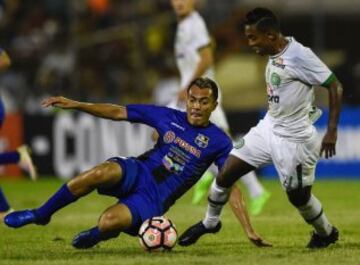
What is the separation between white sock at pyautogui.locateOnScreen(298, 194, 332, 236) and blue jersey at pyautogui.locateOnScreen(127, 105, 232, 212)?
0.81m

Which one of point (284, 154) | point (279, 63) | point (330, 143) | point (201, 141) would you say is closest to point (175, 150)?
point (201, 141)

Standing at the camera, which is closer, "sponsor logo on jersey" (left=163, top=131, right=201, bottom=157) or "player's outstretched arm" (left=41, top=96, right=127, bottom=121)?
"player's outstretched arm" (left=41, top=96, right=127, bottom=121)

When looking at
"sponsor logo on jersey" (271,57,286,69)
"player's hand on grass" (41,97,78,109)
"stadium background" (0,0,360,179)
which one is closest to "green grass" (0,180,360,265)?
"player's hand on grass" (41,97,78,109)

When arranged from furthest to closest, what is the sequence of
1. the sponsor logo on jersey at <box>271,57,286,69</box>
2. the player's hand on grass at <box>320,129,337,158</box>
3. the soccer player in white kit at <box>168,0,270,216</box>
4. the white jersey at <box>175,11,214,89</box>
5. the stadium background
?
the stadium background < the white jersey at <box>175,11,214,89</box> < the soccer player in white kit at <box>168,0,270,216</box> < the sponsor logo on jersey at <box>271,57,286,69</box> < the player's hand on grass at <box>320,129,337,158</box>

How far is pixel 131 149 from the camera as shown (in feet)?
60.5

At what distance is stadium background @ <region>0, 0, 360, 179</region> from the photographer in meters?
18.7

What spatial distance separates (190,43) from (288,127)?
15.7 feet

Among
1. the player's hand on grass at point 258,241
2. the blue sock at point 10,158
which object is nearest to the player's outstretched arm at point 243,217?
the player's hand on grass at point 258,241

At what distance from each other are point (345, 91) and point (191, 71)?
669cm

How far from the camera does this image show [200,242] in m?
9.70

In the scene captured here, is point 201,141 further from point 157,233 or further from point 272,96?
point 157,233

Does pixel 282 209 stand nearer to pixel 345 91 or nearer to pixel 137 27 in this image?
pixel 345 91

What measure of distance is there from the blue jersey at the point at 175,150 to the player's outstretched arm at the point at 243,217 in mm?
615

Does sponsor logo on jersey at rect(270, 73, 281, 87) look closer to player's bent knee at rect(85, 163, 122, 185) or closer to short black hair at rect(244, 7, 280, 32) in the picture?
short black hair at rect(244, 7, 280, 32)
